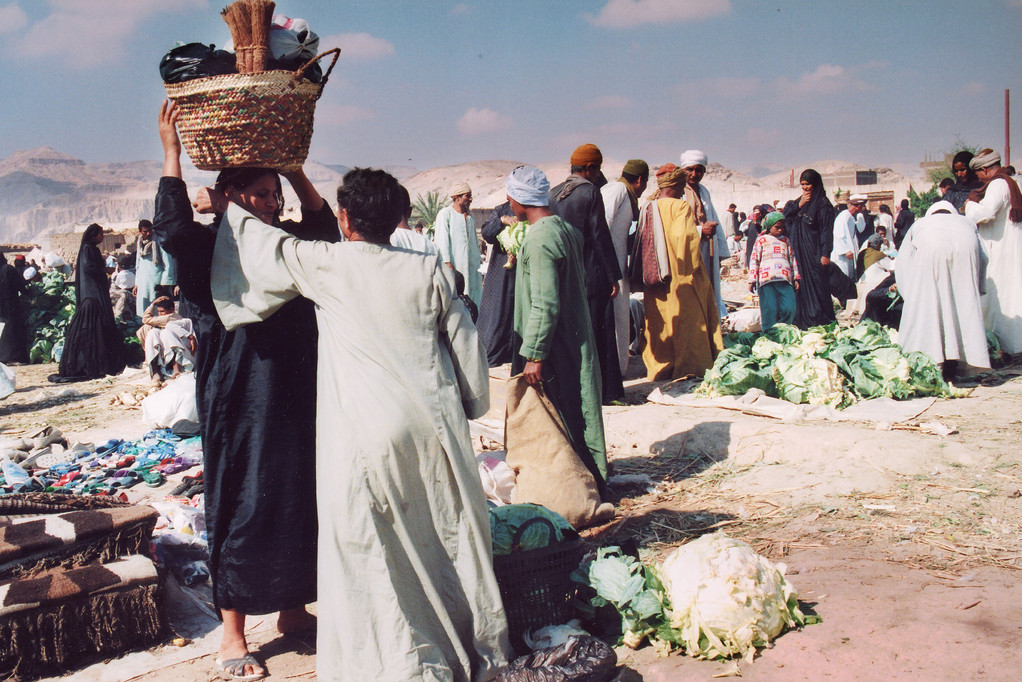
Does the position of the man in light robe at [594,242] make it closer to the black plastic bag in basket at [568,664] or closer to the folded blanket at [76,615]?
the black plastic bag in basket at [568,664]

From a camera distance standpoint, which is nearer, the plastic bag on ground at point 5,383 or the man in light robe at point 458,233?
the plastic bag on ground at point 5,383

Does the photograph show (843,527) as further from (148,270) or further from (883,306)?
(148,270)

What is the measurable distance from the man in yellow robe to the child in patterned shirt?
1.22 m

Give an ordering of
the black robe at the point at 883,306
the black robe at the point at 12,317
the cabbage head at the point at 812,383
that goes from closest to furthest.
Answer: the cabbage head at the point at 812,383
the black robe at the point at 883,306
the black robe at the point at 12,317

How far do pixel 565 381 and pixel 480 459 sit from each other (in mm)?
876

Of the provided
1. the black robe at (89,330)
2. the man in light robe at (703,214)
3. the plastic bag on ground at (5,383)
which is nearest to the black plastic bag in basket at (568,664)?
the man in light robe at (703,214)

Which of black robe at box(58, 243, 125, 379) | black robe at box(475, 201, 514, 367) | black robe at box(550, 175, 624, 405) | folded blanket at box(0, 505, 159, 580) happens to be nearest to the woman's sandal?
folded blanket at box(0, 505, 159, 580)

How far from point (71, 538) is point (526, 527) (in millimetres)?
1953

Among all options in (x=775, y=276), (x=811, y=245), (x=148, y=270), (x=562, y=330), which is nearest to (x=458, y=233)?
(x=775, y=276)

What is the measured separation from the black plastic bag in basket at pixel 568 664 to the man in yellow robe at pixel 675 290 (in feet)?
15.5

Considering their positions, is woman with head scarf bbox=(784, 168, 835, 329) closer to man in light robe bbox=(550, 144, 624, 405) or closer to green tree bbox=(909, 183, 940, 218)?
man in light robe bbox=(550, 144, 624, 405)

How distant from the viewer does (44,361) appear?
41.9 ft

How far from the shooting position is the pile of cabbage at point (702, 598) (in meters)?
2.91

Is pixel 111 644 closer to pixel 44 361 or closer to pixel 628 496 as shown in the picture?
pixel 628 496
